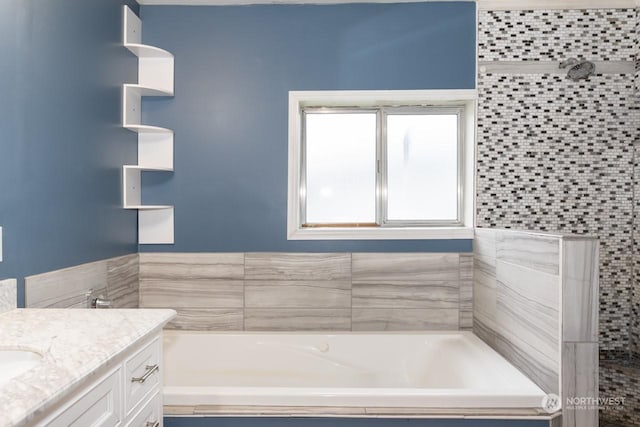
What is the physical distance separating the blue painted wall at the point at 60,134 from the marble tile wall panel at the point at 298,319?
2.83 feet

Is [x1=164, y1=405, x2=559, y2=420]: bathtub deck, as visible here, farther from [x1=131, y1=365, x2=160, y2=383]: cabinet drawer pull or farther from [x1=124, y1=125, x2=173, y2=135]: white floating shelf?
[x1=124, y1=125, x2=173, y2=135]: white floating shelf

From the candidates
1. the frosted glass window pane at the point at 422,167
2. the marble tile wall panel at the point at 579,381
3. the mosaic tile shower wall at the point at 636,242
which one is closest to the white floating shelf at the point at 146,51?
the frosted glass window pane at the point at 422,167

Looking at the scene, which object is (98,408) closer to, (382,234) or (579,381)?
(579,381)

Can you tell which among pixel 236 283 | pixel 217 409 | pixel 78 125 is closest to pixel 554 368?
pixel 217 409

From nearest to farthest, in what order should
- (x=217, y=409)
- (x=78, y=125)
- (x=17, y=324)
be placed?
(x=17, y=324) < (x=217, y=409) < (x=78, y=125)

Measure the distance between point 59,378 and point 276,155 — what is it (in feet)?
6.31

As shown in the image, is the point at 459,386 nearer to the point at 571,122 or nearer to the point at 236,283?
the point at 236,283

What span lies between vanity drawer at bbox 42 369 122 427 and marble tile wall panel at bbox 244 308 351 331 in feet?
5.04

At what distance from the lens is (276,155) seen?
2643 mm

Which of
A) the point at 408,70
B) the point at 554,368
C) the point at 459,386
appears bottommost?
the point at 459,386

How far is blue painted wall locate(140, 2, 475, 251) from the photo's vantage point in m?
2.63

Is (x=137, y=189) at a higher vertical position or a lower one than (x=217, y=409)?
higher

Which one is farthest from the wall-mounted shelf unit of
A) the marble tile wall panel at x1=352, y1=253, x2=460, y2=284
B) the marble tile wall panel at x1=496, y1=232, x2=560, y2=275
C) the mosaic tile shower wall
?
the mosaic tile shower wall

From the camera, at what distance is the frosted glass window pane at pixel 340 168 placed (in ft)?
9.34
